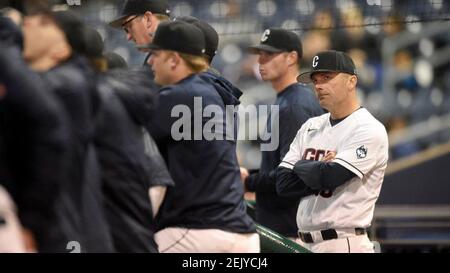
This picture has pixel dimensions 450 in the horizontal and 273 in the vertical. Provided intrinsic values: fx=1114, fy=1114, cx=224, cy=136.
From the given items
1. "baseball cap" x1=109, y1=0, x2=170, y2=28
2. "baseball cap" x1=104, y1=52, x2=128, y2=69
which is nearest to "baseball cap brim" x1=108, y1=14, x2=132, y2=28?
"baseball cap" x1=109, y1=0, x2=170, y2=28

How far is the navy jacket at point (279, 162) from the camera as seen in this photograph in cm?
534

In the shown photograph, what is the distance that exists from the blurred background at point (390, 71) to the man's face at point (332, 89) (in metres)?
2.74

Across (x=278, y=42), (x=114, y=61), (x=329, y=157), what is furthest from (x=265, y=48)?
(x=114, y=61)

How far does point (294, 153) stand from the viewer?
201 inches

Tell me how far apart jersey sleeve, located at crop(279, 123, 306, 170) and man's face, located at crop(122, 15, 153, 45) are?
85cm

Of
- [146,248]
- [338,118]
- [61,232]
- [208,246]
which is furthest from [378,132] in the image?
[61,232]

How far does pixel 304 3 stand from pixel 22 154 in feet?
24.2

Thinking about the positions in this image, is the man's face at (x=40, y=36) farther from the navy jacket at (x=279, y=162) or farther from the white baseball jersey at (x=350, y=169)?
the navy jacket at (x=279, y=162)

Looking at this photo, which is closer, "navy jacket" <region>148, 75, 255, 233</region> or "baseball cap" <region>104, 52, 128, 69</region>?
"navy jacket" <region>148, 75, 255, 233</region>

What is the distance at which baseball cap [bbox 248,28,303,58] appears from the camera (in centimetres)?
563

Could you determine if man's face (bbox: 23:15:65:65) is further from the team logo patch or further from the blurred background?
the blurred background

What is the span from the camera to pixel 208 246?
419cm

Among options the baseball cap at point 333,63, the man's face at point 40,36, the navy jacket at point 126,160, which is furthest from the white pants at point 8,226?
the baseball cap at point 333,63

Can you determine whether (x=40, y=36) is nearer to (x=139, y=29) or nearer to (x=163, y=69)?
(x=163, y=69)
